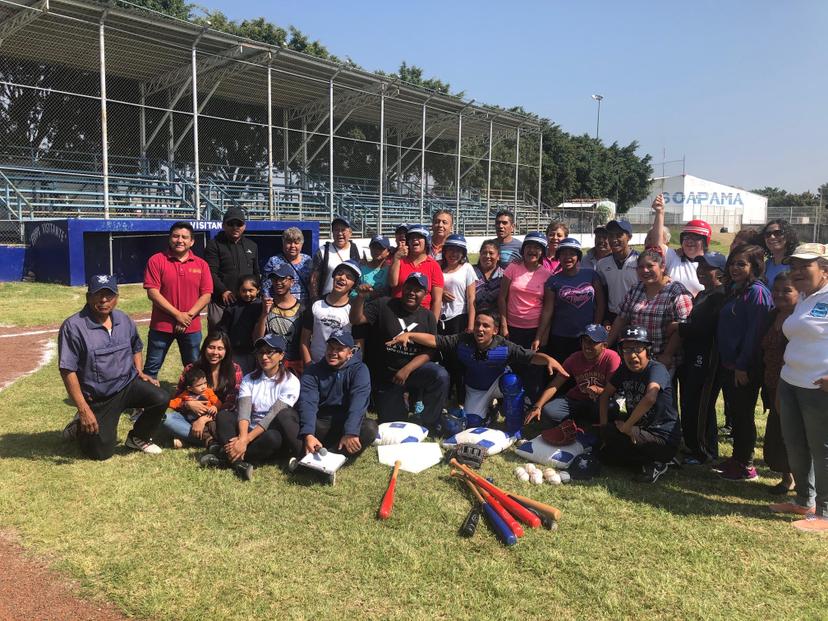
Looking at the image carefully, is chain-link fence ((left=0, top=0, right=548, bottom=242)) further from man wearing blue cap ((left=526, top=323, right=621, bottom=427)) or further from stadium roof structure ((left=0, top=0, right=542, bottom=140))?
man wearing blue cap ((left=526, top=323, right=621, bottom=427))

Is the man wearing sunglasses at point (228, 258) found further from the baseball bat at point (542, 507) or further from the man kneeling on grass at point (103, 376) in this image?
the baseball bat at point (542, 507)

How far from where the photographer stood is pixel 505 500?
425cm

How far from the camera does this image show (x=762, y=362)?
4.70 metres

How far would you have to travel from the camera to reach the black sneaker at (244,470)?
15.2 feet

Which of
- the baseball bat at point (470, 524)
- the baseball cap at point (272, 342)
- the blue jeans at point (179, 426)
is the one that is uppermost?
the baseball cap at point (272, 342)

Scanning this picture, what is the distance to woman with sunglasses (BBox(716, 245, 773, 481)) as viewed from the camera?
15.3 feet

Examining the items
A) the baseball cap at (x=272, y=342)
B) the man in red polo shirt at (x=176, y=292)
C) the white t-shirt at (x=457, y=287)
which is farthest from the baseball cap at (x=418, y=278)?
the man in red polo shirt at (x=176, y=292)

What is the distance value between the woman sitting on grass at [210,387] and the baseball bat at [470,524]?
7.77 feet

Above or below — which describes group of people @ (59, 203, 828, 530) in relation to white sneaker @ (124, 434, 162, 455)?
above

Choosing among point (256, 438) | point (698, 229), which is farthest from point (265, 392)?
point (698, 229)

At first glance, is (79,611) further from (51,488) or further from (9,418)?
(9,418)

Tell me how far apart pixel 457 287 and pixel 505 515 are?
2.82 metres

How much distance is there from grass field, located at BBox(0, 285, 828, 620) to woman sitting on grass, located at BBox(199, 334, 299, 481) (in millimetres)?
150

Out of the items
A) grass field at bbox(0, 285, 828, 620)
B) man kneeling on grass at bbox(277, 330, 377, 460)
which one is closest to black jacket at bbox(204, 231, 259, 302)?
man kneeling on grass at bbox(277, 330, 377, 460)
